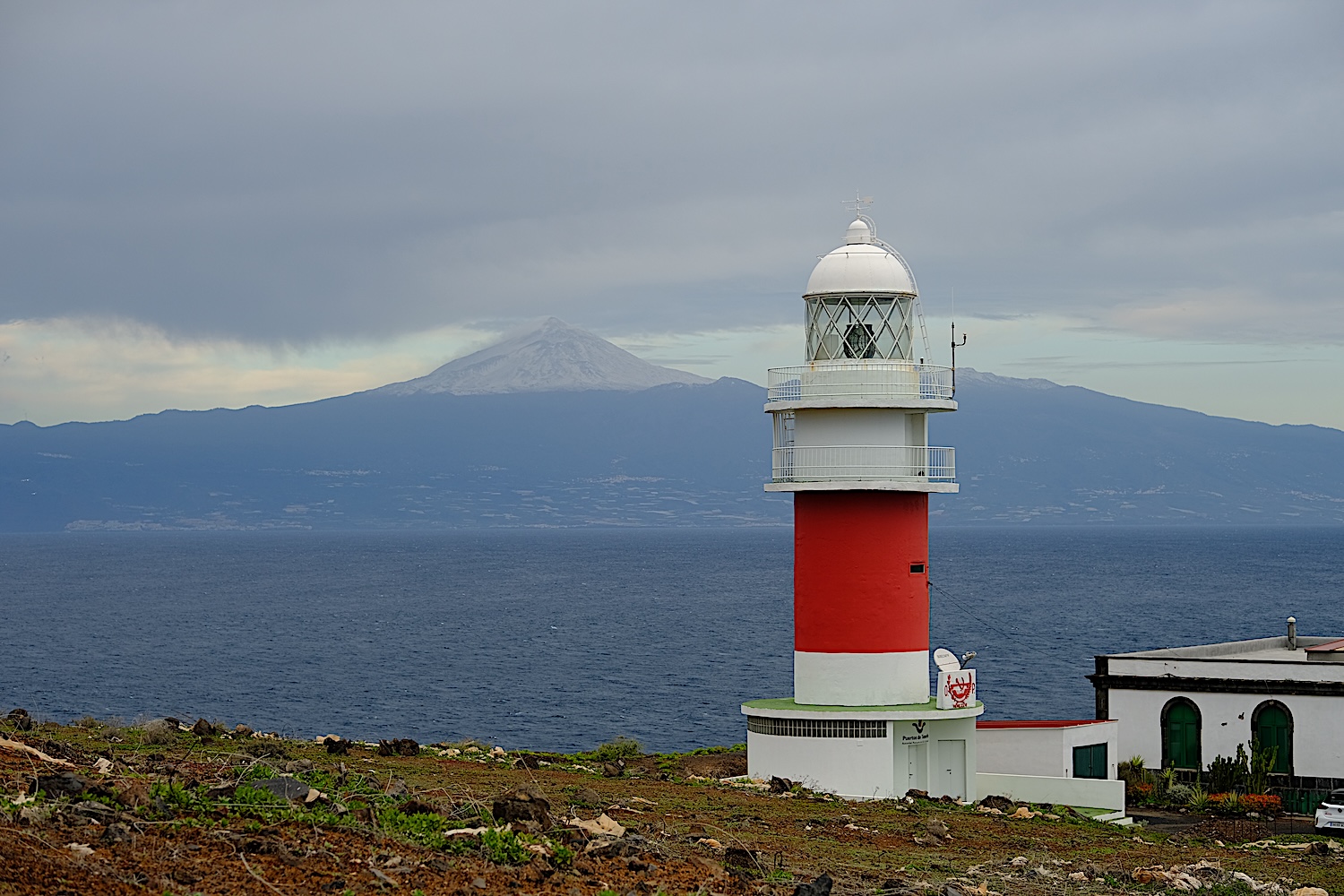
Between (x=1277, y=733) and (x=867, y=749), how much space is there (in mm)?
8787

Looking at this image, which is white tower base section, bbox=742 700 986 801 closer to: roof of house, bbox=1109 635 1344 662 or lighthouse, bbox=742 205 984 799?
lighthouse, bbox=742 205 984 799

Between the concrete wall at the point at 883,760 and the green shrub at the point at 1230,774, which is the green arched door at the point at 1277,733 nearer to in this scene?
the green shrub at the point at 1230,774

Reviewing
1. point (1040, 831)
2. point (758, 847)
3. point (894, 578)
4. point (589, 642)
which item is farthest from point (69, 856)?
point (589, 642)

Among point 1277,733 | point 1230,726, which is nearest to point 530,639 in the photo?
point 1230,726

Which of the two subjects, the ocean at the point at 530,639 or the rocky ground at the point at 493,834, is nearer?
the rocky ground at the point at 493,834

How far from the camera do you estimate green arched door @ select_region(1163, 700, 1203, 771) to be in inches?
1245

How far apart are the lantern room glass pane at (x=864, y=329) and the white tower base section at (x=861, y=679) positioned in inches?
200

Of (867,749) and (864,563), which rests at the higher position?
(864,563)

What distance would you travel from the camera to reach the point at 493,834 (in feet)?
44.5

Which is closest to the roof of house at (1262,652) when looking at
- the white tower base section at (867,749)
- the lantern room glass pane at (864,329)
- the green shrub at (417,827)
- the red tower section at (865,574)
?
the white tower base section at (867,749)

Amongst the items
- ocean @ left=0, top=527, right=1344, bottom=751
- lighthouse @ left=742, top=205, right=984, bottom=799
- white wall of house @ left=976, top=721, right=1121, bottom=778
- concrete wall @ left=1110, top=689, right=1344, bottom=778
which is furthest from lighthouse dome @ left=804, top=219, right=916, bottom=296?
ocean @ left=0, top=527, right=1344, bottom=751

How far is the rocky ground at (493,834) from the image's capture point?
1217 centimetres

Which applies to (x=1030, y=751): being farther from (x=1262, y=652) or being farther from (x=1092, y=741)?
(x=1262, y=652)

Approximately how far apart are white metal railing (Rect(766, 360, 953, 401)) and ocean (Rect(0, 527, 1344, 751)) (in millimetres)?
24504
